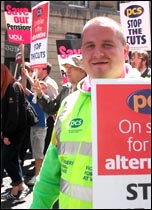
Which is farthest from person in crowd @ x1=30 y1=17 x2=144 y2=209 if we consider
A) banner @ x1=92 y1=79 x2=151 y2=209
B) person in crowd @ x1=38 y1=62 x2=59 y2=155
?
person in crowd @ x1=38 y1=62 x2=59 y2=155

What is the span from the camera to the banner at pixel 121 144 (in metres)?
1.37

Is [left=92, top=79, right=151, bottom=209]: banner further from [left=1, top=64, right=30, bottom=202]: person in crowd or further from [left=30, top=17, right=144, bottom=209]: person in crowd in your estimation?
[left=1, top=64, right=30, bottom=202]: person in crowd

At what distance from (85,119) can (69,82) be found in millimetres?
3041

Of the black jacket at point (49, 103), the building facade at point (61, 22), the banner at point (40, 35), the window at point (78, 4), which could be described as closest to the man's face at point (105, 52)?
the black jacket at point (49, 103)

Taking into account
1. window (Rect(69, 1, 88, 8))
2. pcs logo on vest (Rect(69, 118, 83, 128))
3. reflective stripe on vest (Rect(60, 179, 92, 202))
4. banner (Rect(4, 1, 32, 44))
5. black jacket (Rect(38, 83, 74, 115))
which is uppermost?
window (Rect(69, 1, 88, 8))

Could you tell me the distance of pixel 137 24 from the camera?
19.5ft

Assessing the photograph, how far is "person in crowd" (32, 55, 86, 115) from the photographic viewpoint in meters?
4.37

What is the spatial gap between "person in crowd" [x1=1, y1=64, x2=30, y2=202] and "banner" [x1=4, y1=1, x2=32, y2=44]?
171 centimetres

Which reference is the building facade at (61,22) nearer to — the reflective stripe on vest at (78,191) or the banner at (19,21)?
the banner at (19,21)

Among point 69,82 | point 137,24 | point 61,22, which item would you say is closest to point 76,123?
point 69,82

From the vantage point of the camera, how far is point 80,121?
1.73 m

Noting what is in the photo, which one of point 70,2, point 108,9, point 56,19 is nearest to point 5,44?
point 56,19

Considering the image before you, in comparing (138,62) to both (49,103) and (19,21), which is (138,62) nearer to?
(49,103)

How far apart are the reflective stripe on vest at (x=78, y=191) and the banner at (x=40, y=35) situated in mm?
4013
